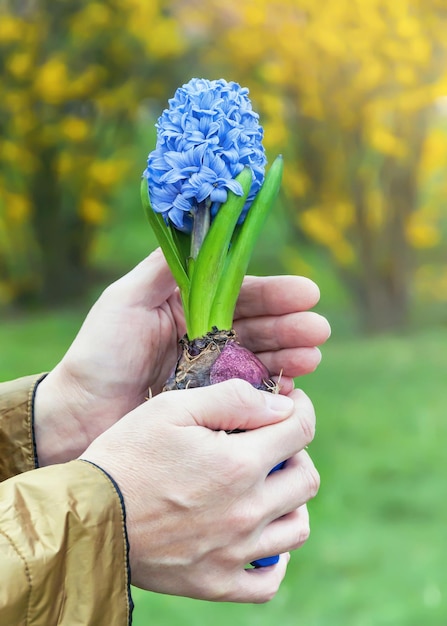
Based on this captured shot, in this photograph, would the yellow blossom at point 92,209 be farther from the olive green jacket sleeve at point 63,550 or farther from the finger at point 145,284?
the olive green jacket sleeve at point 63,550

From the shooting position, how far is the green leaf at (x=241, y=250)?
81 centimetres

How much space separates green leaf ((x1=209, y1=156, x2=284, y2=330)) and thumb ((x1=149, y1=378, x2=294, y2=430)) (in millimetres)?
143

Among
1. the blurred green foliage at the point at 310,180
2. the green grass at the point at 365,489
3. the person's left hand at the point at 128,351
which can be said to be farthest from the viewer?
the blurred green foliage at the point at 310,180

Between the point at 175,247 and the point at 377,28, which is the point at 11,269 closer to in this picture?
the point at 377,28

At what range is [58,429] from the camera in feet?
2.95

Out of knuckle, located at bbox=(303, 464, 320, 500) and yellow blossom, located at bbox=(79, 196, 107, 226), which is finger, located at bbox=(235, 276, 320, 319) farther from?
yellow blossom, located at bbox=(79, 196, 107, 226)

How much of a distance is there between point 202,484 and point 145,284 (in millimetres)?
307

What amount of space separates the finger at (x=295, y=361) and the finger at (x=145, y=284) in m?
0.16

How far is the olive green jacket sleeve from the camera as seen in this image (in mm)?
551

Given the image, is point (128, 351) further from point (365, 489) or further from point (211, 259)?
point (365, 489)

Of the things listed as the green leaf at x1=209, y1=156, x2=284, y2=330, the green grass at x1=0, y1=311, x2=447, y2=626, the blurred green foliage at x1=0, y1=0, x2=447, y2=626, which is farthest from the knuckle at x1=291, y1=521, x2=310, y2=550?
the blurred green foliage at x1=0, y1=0, x2=447, y2=626

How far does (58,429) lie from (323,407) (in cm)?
132

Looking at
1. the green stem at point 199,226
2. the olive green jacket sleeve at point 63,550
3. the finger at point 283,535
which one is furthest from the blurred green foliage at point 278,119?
the olive green jacket sleeve at point 63,550

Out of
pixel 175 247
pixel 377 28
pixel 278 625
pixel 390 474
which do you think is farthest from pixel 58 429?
pixel 377 28
